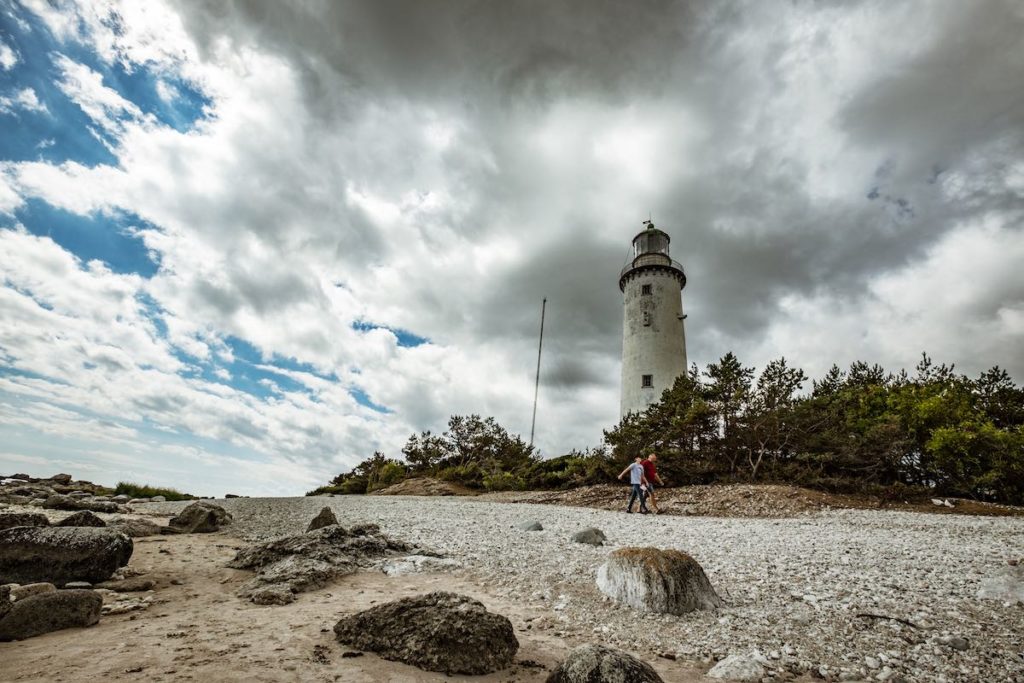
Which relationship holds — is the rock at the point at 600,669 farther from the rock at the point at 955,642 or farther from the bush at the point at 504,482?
the bush at the point at 504,482

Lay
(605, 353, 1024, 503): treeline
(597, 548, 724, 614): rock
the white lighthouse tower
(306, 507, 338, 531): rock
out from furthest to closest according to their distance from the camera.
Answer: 1. the white lighthouse tower
2. (605, 353, 1024, 503): treeline
3. (306, 507, 338, 531): rock
4. (597, 548, 724, 614): rock

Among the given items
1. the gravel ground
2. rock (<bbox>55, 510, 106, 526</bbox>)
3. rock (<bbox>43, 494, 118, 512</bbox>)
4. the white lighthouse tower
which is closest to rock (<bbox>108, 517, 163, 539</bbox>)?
rock (<bbox>55, 510, 106, 526</bbox>)

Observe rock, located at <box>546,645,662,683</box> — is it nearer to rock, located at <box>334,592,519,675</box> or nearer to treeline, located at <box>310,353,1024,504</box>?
rock, located at <box>334,592,519,675</box>

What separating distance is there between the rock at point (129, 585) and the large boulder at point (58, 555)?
0.28 metres

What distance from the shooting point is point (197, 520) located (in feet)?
32.7

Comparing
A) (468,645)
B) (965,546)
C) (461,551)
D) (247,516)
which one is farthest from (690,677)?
(247,516)

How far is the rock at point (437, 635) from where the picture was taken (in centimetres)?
372

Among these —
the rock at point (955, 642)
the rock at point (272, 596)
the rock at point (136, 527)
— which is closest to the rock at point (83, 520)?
the rock at point (136, 527)

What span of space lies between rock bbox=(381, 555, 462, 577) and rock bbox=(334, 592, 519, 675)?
2689mm

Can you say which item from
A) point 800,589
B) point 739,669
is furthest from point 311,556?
point 800,589

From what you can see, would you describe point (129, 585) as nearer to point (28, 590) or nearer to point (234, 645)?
point (28, 590)

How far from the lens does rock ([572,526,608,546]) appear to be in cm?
860

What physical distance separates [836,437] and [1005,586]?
509 inches

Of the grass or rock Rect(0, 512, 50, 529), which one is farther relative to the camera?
the grass
